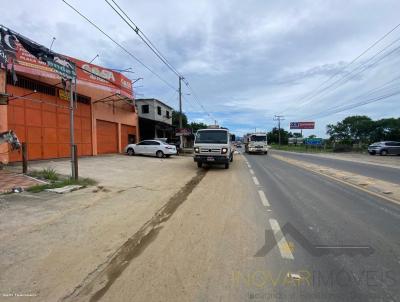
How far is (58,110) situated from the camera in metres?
20.8

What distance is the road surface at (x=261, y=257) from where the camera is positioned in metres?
3.79

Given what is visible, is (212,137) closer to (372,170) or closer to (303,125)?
(372,170)

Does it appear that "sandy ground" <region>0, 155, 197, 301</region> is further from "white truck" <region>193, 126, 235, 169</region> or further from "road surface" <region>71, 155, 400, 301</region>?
"white truck" <region>193, 126, 235, 169</region>

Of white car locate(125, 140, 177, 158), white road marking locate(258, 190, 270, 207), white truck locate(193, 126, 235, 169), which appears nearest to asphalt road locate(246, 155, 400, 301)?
white road marking locate(258, 190, 270, 207)

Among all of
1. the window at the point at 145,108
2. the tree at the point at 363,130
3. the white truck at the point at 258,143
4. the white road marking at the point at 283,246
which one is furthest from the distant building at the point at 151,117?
the tree at the point at 363,130

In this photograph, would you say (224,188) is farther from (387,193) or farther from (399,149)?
(399,149)

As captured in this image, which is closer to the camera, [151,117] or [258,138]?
[258,138]

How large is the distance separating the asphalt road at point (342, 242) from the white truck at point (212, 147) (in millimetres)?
8476

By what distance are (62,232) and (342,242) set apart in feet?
16.3

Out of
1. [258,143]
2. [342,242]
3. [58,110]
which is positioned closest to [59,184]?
[342,242]

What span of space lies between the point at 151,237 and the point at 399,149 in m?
42.7

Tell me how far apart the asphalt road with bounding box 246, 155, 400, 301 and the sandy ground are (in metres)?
2.75

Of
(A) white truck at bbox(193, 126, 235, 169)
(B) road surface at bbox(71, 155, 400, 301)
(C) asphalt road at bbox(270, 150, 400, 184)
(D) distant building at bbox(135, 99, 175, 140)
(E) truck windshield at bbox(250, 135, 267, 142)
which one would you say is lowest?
(B) road surface at bbox(71, 155, 400, 301)

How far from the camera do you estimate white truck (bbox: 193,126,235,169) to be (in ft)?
61.4
